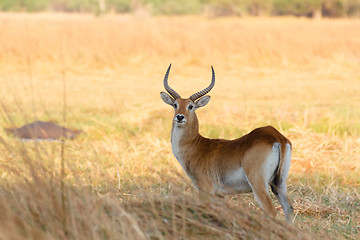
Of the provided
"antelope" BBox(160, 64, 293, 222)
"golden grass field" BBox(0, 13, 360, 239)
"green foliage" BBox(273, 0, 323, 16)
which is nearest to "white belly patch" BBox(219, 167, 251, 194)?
"antelope" BBox(160, 64, 293, 222)

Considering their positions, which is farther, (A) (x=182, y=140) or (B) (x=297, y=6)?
(B) (x=297, y=6)

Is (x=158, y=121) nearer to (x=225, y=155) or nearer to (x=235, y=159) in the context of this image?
(x=225, y=155)

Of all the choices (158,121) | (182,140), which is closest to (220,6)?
(158,121)

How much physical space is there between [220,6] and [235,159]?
151ft

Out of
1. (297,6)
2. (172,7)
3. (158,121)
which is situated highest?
(297,6)

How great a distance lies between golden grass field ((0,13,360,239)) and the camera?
372 centimetres

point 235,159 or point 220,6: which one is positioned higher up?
point 220,6

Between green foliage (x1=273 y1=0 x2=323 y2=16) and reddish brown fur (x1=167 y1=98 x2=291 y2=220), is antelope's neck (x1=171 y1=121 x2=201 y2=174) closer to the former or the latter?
reddish brown fur (x1=167 y1=98 x2=291 y2=220)

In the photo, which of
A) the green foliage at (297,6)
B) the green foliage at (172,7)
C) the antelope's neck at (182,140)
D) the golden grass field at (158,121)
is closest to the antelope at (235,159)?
the antelope's neck at (182,140)

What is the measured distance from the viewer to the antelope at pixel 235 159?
498 centimetres

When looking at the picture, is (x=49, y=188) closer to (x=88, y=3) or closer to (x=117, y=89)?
(x=117, y=89)

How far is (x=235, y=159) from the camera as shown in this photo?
5.25m

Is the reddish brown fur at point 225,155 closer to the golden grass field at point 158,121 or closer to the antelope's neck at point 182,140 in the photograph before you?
the antelope's neck at point 182,140

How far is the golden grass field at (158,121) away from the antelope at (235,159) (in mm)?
321
